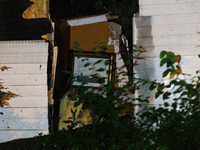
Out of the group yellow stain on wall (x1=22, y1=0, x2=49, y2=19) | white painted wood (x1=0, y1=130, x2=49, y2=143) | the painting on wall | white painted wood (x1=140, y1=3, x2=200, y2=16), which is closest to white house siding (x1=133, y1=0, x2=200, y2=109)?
white painted wood (x1=140, y1=3, x2=200, y2=16)

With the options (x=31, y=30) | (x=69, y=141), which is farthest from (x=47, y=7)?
(x=69, y=141)

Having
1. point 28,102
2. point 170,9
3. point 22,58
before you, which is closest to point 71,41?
point 22,58

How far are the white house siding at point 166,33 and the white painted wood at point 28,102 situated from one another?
155 cm

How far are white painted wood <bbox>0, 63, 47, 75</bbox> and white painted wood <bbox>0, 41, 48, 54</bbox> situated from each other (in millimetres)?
222

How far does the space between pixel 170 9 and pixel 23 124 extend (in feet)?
9.74

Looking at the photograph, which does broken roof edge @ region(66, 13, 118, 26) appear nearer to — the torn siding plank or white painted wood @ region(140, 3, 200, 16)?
white painted wood @ region(140, 3, 200, 16)

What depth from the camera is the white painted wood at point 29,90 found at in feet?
10.2

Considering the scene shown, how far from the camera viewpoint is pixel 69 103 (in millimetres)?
3178

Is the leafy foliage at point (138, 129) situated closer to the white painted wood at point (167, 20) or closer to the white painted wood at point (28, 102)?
the white painted wood at point (28, 102)

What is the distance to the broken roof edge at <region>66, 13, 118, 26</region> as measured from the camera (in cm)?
336

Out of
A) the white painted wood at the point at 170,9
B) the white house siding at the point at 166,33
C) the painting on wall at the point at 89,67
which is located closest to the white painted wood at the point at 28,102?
the painting on wall at the point at 89,67

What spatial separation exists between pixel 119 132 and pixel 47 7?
237 centimetres

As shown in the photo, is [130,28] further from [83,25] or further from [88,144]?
[88,144]

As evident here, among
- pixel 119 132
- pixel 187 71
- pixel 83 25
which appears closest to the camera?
pixel 119 132
